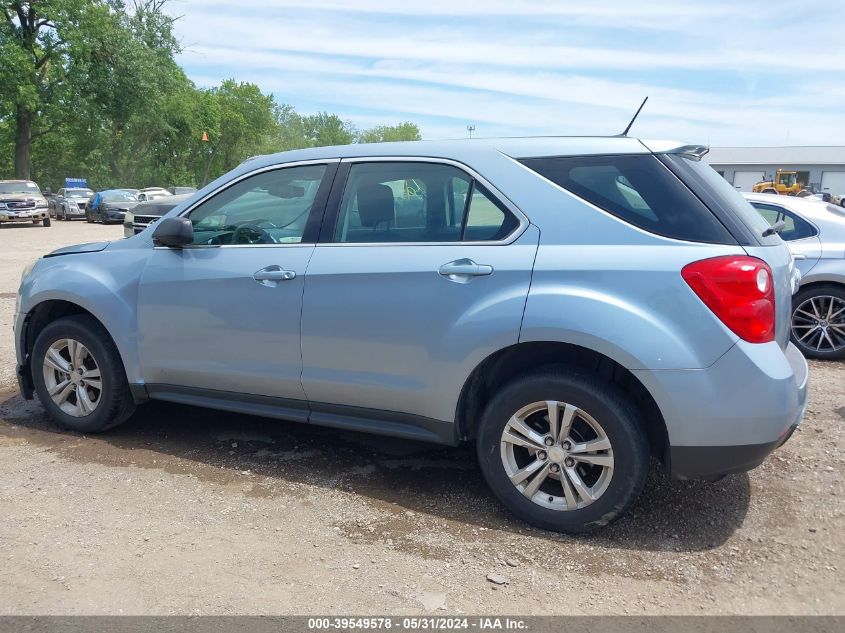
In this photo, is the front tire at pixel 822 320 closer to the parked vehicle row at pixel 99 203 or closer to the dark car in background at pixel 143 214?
the dark car in background at pixel 143 214

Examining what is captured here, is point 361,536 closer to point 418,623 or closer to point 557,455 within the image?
point 418,623

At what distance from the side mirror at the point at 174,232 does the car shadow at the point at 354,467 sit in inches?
51.8

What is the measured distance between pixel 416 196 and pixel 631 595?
7.18 ft

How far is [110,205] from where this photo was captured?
30.3m

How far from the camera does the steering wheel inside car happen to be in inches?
169

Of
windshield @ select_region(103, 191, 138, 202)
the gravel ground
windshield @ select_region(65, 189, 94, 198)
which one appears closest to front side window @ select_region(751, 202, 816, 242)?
the gravel ground

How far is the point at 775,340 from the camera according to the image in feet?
10.7

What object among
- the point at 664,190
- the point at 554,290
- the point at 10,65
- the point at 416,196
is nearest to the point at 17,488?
the point at 416,196

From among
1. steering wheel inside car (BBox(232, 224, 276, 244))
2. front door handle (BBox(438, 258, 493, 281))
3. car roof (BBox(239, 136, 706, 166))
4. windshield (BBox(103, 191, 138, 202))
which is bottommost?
windshield (BBox(103, 191, 138, 202))

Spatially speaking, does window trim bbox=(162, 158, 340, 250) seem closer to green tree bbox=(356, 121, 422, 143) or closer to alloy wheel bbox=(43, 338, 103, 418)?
alloy wheel bbox=(43, 338, 103, 418)

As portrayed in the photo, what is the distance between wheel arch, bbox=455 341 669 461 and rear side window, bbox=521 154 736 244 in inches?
25.9

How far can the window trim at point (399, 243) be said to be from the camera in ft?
11.7

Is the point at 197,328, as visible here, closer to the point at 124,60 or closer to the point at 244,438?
the point at 244,438

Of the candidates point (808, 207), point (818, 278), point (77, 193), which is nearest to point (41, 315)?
point (818, 278)
